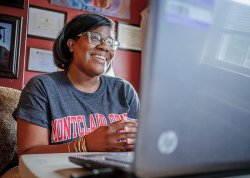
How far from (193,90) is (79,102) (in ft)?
3.02

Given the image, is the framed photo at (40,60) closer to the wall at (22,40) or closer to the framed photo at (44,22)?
the framed photo at (44,22)

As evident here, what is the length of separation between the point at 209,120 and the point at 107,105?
3.11 ft

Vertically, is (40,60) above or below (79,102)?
below

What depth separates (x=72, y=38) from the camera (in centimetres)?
146

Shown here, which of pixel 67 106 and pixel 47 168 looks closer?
pixel 47 168

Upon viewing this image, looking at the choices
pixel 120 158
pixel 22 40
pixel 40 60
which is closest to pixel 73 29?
pixel 120 158

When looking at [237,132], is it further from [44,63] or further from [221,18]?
[44,63]

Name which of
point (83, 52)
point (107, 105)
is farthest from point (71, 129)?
point (83, 52)

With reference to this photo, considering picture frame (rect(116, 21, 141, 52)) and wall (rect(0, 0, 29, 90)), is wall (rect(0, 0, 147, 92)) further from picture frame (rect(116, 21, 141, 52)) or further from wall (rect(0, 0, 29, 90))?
wall (rect(0, 0, 29, 90))

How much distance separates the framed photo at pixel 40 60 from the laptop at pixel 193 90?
2.73m

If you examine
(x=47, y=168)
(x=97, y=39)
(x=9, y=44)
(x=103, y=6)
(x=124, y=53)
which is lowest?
(x=124, y=53)

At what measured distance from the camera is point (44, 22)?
305 centimetres

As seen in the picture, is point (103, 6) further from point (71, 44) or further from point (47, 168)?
point (47, 168)

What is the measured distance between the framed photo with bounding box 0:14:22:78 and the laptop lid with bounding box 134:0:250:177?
7.18 ft
